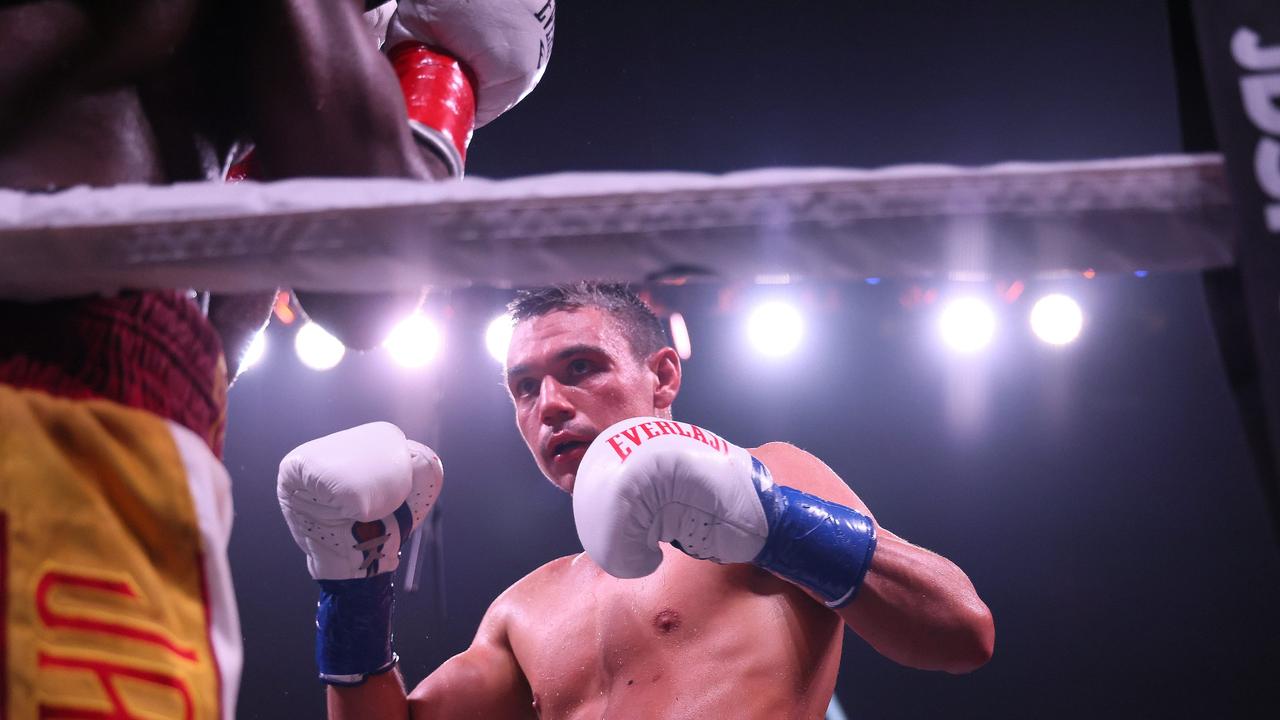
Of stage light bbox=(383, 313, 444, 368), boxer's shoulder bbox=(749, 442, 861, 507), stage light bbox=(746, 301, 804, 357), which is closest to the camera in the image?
boxer's shoulder bbox=(749, 442, 861, 507)

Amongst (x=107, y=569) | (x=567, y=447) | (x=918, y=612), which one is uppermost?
(x=107, y=569)

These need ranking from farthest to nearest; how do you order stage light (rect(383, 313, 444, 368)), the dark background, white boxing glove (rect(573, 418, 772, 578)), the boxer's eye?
stage light (rect(383, 313, 444, 368)), the dark background, the boxer's eye, white boxing glove (rect(573, 418, 772, 578))

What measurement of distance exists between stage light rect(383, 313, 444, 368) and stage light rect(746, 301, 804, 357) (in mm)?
1412

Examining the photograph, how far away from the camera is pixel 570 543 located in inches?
162

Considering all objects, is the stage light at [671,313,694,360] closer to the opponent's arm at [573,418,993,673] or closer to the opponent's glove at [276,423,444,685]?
the opponent's glove at [276,423,444,685]

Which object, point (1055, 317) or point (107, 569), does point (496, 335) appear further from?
point (107, 569)

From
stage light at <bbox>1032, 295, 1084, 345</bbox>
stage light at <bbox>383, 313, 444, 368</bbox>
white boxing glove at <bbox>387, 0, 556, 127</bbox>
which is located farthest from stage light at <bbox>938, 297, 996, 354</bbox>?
white boxing glove at <bbox>387, 0, 556, 127</bbox>

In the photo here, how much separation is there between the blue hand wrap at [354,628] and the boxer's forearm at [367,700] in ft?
Answer: 0.05

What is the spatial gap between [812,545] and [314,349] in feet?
10.7

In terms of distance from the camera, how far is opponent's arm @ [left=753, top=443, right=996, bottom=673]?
55.1 inches

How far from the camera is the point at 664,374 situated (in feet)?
6.89

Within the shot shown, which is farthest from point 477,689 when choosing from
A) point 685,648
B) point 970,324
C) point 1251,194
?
point 970,324

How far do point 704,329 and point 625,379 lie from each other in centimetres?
225

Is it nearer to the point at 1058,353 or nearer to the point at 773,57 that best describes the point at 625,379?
the point at 773,57
